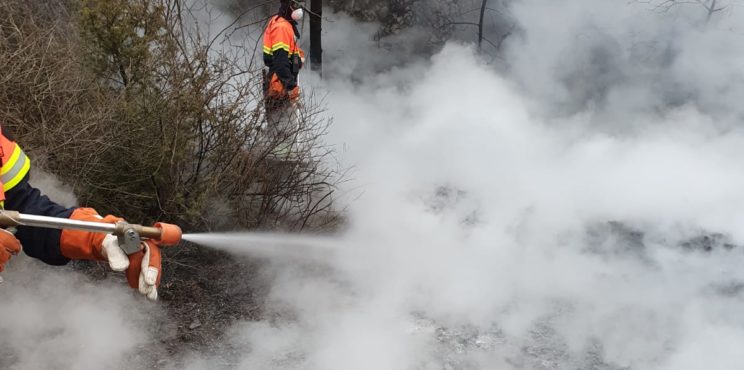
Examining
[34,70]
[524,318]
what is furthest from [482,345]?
[34,70]

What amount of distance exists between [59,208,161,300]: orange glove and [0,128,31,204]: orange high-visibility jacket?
25 centimetres

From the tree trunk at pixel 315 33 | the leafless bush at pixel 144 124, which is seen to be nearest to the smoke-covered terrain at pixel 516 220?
the tree trunk at pixel 315 33

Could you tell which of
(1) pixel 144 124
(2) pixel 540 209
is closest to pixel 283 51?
(1) pixel 144 124

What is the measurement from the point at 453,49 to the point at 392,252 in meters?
4.28

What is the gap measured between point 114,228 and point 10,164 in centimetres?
50

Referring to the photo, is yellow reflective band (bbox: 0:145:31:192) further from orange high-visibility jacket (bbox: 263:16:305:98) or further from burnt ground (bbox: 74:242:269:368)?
orange high-visibility jacket (bbox: 263:16:305:98)

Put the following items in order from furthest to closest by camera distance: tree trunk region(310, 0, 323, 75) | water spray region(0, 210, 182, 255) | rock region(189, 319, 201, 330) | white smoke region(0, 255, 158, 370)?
tree trunk region(310, 0, 323, 75) → rock region(189, 319, 201, 330) → white smoke region(0, 255, 158, 370) → water spray region(0, 210, 182, 255)

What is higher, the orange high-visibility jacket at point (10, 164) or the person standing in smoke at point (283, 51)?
the person standing in smoke at point (283, 51)

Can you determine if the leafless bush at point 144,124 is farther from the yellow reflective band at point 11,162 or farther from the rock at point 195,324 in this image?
the yellow reflective band at point 11,162

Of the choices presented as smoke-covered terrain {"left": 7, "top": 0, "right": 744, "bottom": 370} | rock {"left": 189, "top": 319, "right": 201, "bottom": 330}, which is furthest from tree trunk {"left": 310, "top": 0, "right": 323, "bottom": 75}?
rock {"left": 189, "top": 319, "right": 201, "bottom": 330}

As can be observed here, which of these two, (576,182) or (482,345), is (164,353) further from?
(576,182)

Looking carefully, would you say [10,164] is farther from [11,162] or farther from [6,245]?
[6,245]

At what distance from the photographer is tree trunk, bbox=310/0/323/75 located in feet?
21.9

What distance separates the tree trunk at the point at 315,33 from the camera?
6684 mm
